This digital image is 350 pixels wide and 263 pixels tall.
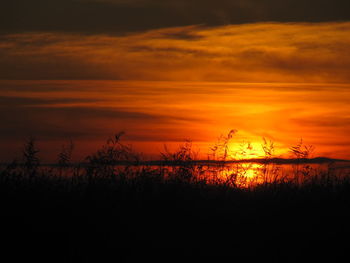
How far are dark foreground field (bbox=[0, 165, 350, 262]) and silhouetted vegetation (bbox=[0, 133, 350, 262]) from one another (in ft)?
0.04

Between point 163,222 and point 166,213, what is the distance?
28cm

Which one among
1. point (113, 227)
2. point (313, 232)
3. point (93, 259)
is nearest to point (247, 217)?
point (313, 232)

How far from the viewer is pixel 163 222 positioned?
Result: 6691 mm

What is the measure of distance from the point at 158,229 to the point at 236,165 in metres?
3.31

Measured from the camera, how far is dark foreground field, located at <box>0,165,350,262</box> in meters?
5.99

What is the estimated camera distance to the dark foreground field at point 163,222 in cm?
599

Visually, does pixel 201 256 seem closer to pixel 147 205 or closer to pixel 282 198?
pixel 147 205

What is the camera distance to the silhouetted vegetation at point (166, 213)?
19.8 feet

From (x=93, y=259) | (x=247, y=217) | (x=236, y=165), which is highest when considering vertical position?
(x=236, y=165)

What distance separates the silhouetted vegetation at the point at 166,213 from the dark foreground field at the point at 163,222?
12 mm

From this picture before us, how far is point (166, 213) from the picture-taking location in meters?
6.96

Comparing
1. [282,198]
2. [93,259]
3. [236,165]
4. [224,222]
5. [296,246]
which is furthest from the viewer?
[236,165]

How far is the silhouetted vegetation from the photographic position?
238 inches

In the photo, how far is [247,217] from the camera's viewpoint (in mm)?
7000
